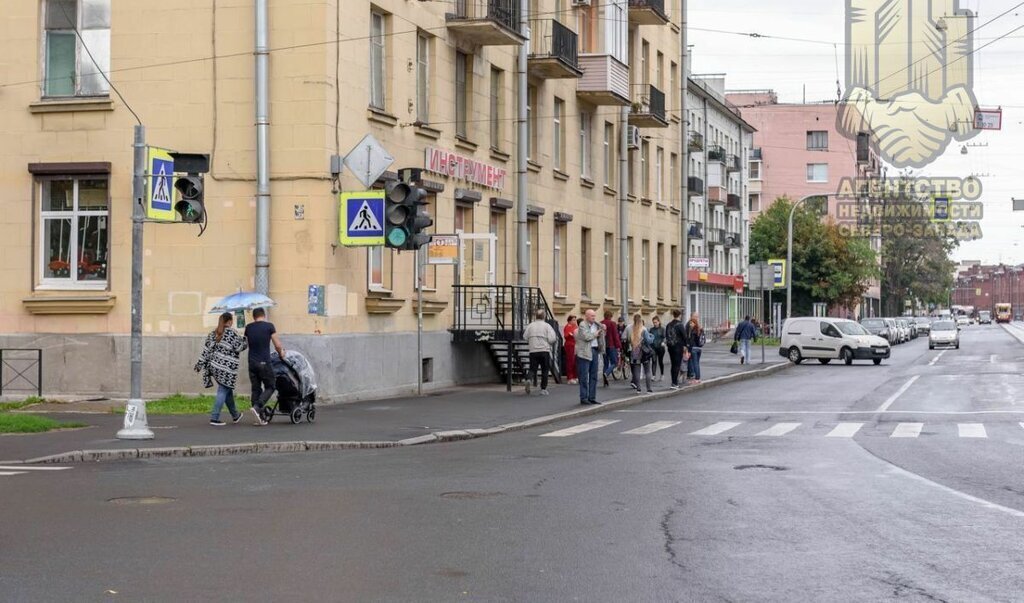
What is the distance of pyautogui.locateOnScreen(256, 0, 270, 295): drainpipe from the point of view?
22.4 metres

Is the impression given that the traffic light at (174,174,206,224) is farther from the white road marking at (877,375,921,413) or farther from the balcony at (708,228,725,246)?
the balcony at (708,228,725,246)

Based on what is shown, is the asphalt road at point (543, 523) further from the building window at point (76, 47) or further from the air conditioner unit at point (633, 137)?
the air conditioner unit at point (633, 137)

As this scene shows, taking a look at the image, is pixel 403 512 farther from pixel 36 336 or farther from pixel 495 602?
pixel 36 336

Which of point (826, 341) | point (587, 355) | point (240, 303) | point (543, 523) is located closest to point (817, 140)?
point (826, 341)

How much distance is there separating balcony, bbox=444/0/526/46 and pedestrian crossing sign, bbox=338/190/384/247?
7105 millimetres

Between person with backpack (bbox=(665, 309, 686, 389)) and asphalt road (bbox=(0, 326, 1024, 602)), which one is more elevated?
person with backpack (bbox=(665, 309, 686, 389))

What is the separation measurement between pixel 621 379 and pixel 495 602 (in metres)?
26.2

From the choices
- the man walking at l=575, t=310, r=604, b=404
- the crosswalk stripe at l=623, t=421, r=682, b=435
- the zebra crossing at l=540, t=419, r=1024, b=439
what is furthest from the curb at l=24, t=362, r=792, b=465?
the man walking at l=575, t=310, r=604, b=404

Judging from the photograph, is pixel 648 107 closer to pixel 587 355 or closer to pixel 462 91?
pixel 462 91

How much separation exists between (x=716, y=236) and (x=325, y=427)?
200 ft

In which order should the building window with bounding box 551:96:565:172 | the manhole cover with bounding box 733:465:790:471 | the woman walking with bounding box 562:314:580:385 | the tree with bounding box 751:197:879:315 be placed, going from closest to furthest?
the manhole cover with bounding box 733:465:790:471, the woman walking with bounding box 562:314:580:385, the building window with bounding box 551:96:565:172, the tree with bounding box 751:197:879:315

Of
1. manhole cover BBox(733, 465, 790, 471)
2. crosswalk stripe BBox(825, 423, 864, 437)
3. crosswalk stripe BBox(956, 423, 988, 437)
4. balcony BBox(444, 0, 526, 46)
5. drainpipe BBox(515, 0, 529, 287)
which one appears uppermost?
balcony BBox(444, 0, 526, 46)

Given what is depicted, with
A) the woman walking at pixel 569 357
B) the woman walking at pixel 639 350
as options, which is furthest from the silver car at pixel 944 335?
the woman walking at pixel 639 350

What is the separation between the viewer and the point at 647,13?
136 ft
